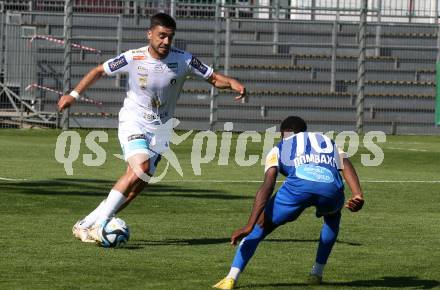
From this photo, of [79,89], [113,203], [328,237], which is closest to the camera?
[328,237]

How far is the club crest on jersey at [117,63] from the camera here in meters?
12.6

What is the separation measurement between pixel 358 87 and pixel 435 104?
2.24 m

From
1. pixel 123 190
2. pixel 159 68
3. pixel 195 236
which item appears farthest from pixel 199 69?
pixel 195 236

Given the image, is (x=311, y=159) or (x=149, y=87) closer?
(x=311, y=159)

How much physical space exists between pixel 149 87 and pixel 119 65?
0.36 m

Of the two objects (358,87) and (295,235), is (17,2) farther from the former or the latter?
(295,235)

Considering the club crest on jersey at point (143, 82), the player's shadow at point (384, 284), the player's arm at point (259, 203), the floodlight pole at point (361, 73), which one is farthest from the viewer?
the floodlight pole at point (361, 73)

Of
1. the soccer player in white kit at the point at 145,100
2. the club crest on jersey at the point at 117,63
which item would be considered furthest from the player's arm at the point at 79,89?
the club crest on jersey at the point at 117,63

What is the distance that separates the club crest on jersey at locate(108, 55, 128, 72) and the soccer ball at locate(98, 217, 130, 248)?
5.19 feet

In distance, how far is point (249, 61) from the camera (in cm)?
3603

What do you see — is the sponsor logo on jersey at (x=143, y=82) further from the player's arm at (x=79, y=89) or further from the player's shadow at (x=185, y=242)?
the player's shadow at (x=185, y=242)

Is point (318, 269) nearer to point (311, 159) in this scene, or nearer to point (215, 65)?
point (311, 159)

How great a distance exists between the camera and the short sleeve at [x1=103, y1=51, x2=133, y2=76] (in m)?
12.6

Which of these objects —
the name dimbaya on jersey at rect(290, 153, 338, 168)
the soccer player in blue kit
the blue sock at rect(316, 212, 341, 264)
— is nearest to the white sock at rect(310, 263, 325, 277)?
the blue sock at rect(316, 212, 341, 264)
